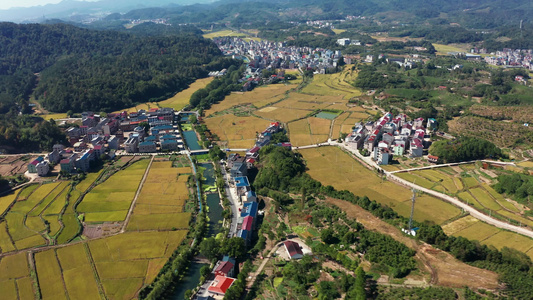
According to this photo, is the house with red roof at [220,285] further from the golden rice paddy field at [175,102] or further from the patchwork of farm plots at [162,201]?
the golden rice paddy field at [175,102]

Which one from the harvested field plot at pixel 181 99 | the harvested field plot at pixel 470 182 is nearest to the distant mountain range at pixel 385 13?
the harvested field plot at pixel 181 99

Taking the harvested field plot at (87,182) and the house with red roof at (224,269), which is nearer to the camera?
the house with red roof at (224,269)

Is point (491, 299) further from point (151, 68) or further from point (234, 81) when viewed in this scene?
point (151, 68)

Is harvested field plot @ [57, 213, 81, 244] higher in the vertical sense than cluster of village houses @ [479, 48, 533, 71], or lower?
lower

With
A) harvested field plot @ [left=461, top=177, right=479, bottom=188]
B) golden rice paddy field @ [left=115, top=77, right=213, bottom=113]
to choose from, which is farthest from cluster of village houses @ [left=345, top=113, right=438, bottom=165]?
golden rice paddy field @ [left=115, top=77, right=213, bottom=113]

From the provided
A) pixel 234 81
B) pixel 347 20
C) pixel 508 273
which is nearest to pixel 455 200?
pixel 508 273

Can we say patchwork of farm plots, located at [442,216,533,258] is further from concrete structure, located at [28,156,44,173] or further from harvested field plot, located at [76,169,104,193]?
concrete structure, located at [28,156,44,173]

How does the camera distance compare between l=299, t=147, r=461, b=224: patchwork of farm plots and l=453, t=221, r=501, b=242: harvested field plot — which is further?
l=299, t=147, r=461, b=224: patchwork of farm plots

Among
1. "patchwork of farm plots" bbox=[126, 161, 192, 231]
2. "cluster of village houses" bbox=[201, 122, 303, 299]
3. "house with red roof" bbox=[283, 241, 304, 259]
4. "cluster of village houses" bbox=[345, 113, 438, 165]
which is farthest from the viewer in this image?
"cluster of village houses" bbox=[345, 113, 438, 165]
